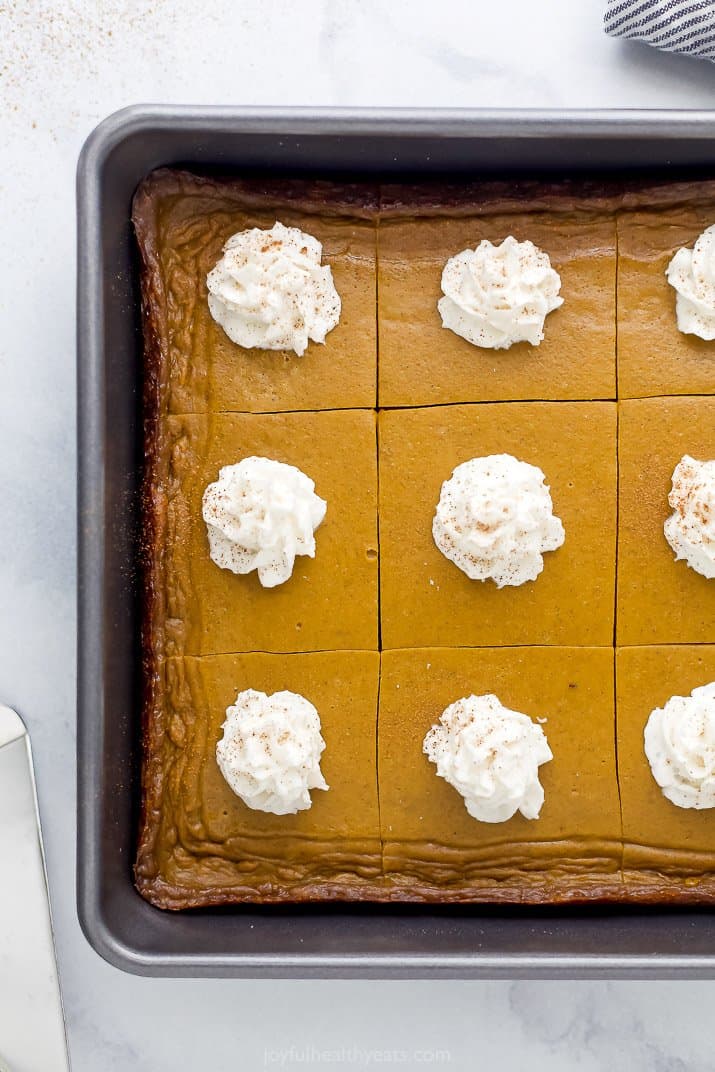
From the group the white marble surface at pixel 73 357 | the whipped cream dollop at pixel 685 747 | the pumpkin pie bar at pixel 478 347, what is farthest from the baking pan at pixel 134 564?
the white marble surface at pixel 73 357

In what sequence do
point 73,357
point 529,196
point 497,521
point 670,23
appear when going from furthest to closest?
point 73,357, point 670,23, point 529,196, point 497,521

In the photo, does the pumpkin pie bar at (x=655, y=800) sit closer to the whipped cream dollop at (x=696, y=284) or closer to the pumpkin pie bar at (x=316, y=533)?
the pumpkin pie bar at (x=316, y=533)

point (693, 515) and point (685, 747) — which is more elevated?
point (693, 515)

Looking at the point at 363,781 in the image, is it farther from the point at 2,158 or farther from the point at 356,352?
the point at 2,158

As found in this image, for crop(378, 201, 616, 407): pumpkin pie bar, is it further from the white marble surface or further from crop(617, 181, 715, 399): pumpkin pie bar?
the white marble surface

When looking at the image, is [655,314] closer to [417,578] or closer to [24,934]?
[417,578]

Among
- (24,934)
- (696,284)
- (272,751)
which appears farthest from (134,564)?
(696,284)

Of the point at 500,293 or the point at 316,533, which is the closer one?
the point at 500,293
